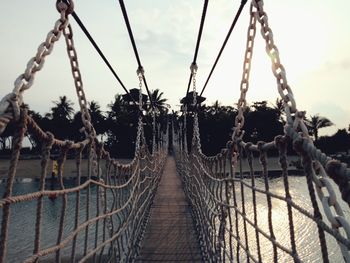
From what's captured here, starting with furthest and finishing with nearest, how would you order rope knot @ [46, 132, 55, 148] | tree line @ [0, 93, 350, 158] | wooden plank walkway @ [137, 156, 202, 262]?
tree line @ [0, 93, 350, 158]
wooden plank walkway @ [137, 156, 202, 262]
rope knot @ [46, 132, 55, 148]

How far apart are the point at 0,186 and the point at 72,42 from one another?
2671cm

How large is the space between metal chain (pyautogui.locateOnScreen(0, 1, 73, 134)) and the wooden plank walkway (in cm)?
237

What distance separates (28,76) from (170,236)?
124 inches

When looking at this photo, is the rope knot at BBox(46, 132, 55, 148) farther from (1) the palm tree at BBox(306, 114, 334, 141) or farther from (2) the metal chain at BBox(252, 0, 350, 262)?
(1) the palm tree at BBox(306, 114, 334, 141)

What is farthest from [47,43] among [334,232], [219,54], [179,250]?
[179,250]

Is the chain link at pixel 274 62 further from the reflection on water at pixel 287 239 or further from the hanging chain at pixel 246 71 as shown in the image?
the reflection on water at pixel 287 239

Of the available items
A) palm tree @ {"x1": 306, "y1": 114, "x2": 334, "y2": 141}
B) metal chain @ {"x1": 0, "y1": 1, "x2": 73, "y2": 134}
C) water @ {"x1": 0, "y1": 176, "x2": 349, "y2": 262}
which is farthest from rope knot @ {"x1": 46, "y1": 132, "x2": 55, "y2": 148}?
palm tree @ {"x1": 306, "y1": 114, "x2": 334, "y2": 141}

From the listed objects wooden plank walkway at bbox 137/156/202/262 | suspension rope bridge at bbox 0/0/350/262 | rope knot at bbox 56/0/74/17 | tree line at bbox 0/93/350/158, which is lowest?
wooden plank walkway at bbox 137/156/202/262

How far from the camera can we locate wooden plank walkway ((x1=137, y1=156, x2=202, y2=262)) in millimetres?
3396

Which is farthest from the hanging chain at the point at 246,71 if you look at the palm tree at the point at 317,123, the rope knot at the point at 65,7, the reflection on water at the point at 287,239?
the palm tree at the point at 317,123

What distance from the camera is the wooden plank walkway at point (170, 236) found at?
11.1 feet

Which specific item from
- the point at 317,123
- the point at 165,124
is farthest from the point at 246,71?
the point at 317,123

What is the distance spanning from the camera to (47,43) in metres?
1.48

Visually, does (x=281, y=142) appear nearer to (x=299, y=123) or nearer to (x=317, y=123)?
(x=299, y=123)
